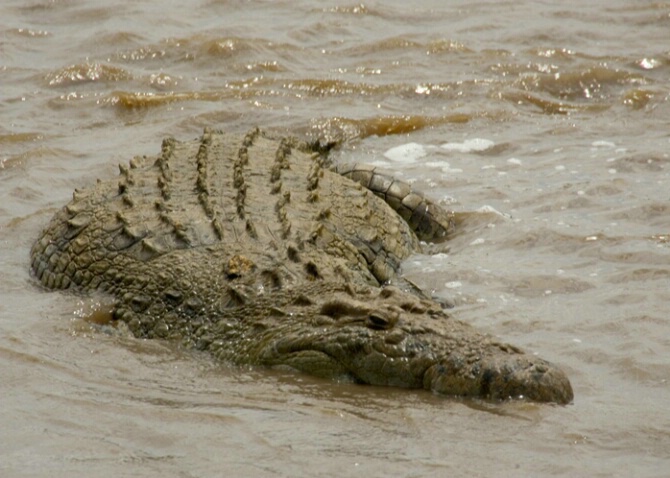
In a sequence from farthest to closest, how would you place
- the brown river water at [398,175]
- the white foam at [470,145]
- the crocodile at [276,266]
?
the white foam at [470,145], the crocodile at [276,266], the brown river water at [398,175]

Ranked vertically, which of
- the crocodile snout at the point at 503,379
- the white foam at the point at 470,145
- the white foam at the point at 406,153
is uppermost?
the white foam at the point at 470,145

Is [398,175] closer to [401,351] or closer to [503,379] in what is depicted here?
[401,351]

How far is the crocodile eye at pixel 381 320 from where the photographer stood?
5453 mm

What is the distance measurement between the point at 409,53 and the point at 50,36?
A: 386 cm

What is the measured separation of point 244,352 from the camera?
229 inches

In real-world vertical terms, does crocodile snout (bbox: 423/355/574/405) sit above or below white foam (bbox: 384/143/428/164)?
below

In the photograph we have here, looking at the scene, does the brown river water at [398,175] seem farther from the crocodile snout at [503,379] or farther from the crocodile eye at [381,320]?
the crocodile eye at [381,320]

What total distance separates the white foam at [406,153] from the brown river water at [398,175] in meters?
0.03

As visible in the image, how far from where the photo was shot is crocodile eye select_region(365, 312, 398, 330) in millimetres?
5453

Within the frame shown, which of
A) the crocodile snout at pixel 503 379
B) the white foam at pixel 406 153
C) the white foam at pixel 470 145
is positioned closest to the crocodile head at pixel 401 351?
the crocodile snout at pixel 503 379

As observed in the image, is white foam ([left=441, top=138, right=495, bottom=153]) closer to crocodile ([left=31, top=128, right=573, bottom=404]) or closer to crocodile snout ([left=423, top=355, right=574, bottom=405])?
crocodile ([left=31, top=128, right=573, bottom=404])

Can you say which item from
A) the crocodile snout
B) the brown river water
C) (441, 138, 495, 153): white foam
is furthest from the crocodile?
(441, 138, 495, 153): white foam

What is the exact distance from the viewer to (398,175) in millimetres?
9391

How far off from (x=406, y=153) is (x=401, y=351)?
184 inches
